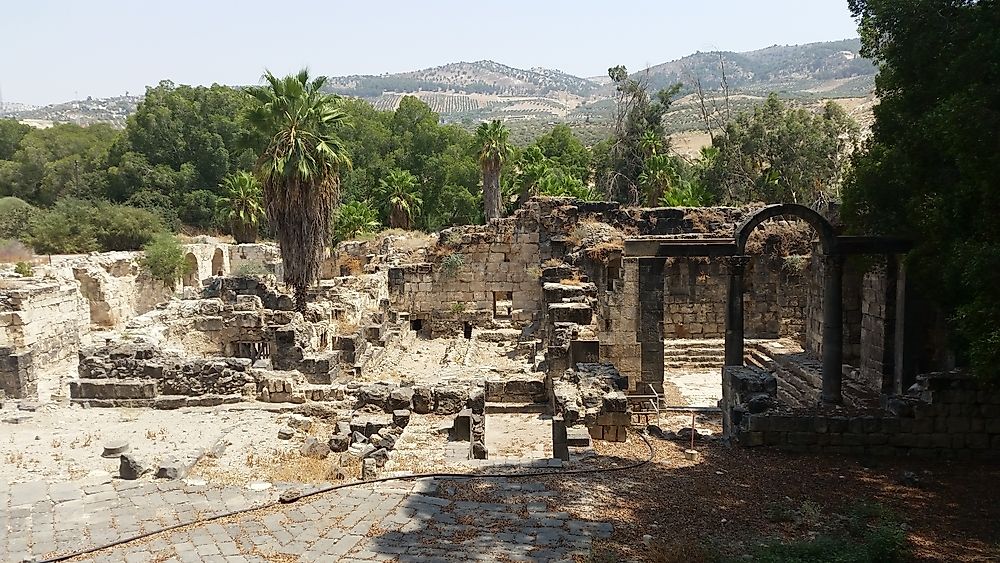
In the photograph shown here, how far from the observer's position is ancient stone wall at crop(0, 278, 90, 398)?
19906 millimetres

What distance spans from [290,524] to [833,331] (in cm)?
1099

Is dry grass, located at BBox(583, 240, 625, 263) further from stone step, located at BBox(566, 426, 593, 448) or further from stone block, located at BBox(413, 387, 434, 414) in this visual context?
stone step, located at BBox(566, 426, 593, 448)

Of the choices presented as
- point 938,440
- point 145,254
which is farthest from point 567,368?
point 145,254

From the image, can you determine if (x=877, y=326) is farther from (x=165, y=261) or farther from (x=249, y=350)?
(x=165, y=261)

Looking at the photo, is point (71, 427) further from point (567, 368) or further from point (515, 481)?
point (567, 368)

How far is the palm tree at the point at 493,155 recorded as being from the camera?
137ft

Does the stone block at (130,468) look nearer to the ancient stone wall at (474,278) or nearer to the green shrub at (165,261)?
the ancient stone wall at (474,278)

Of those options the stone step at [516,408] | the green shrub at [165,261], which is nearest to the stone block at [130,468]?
the stone step at [516,408]

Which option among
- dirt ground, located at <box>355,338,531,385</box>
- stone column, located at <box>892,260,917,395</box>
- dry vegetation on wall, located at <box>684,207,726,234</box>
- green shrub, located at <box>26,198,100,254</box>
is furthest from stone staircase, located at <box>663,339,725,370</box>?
green shrub, located at <box>26,198,100,254</box>

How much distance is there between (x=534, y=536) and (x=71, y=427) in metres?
9.18

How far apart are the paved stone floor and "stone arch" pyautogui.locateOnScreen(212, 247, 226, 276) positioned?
3490cm

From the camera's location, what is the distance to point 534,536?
23.9ft

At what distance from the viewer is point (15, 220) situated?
138 ft

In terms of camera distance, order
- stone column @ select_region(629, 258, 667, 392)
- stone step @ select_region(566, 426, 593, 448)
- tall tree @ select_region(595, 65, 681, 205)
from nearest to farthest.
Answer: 1. stone step @ select_region(566, 426, 593, 448)
2. stone column @ select_region(629, 258, 667, 392)
3. tall tree @ select_region(595, 65, 681, 205)
